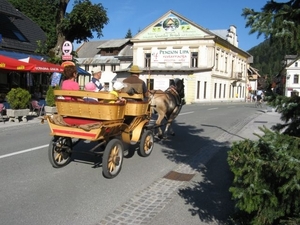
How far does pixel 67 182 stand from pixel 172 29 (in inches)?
1808

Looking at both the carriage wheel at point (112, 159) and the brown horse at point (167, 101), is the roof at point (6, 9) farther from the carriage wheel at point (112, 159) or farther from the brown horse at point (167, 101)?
the carriage wheel at point (112, 159)

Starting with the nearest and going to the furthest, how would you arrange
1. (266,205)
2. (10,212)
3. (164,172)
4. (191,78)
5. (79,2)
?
(266,205) → (10,212) → (164,172) → (79,2) → (191,78)

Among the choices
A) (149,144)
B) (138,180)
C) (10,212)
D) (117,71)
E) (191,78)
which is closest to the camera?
(10,212)

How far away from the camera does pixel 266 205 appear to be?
10.0ft

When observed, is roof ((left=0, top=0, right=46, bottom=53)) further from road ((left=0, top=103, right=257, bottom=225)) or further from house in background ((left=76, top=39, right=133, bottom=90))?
house in background ((left=76, top=39, right=133, bottom=90))

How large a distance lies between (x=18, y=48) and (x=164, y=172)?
20040 millimetres

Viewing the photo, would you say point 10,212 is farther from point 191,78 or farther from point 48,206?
point 191,78

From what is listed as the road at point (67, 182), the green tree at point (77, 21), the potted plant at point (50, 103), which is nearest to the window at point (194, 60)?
the green tree at point (77, 21)

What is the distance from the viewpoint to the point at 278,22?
10.4 feet

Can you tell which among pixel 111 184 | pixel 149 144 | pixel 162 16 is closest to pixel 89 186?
pixel 111 184

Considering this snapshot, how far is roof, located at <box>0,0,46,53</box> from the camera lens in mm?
23355

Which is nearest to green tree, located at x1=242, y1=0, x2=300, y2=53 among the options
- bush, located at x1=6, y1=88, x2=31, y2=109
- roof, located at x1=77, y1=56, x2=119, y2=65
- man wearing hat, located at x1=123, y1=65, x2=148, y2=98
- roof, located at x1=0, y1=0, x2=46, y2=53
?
man wearing hat, located at x1=123, y1=65, x2=148, y2=98

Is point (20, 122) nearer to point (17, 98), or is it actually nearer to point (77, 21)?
point (17, 98)

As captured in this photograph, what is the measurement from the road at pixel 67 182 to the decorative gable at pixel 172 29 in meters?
40.4
